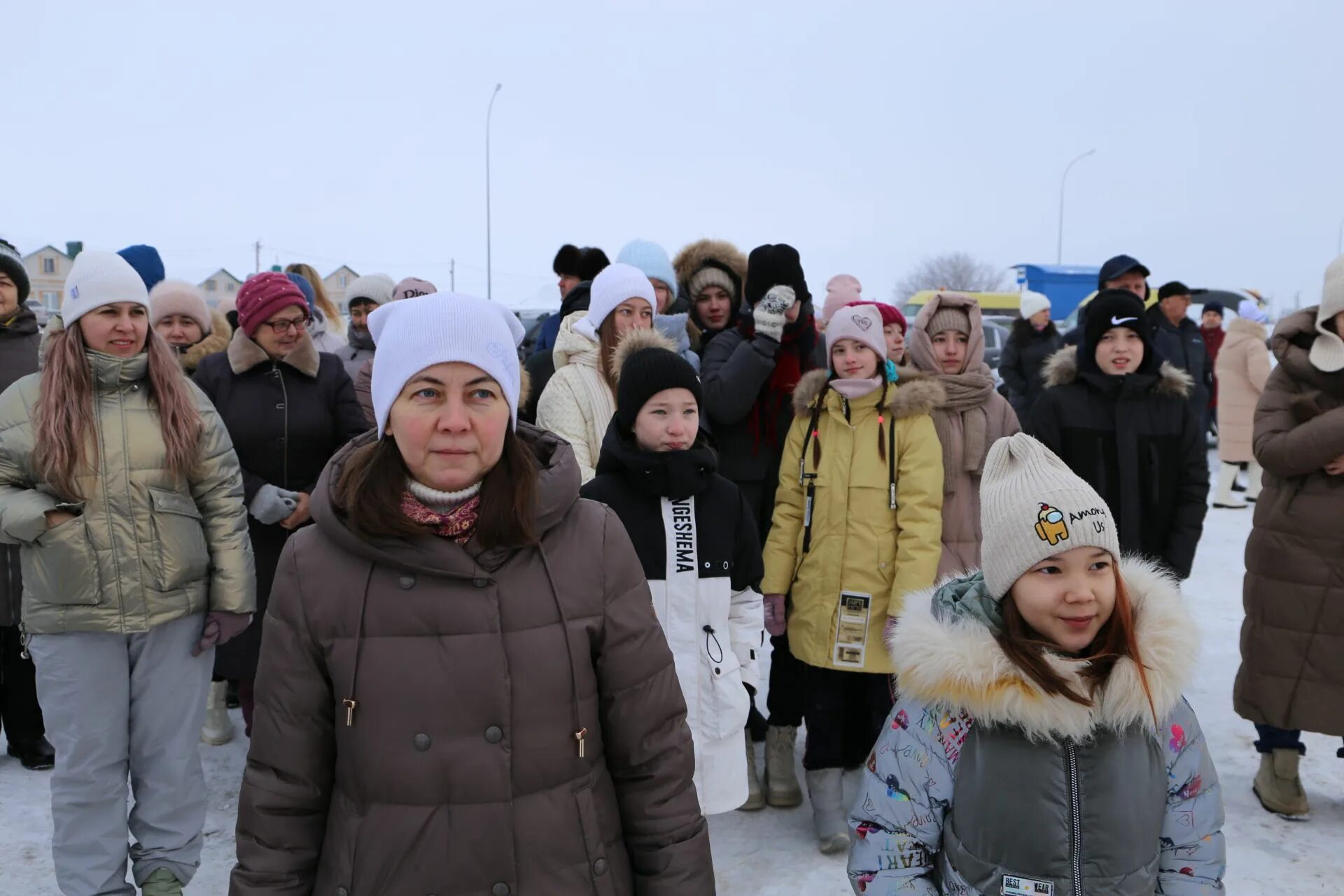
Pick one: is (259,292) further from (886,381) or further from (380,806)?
(380,806)

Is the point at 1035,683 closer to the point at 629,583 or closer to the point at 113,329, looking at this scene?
the point at 629,583

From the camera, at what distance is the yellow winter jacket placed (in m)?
3.72

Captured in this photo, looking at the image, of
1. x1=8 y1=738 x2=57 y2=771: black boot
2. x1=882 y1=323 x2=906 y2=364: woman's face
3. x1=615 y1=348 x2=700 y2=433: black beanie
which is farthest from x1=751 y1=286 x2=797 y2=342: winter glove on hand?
x1=8 y1=738 x2=57 y2=771: black boot

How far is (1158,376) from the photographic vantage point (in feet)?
14.0

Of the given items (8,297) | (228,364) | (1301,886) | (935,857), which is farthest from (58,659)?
(1301,886)

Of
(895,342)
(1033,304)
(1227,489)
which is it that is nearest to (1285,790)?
(895,342)

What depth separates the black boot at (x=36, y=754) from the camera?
4.50 meters

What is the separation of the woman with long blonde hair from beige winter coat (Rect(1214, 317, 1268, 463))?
9.15m

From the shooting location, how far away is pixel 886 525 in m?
3.75

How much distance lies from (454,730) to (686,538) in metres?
1.52

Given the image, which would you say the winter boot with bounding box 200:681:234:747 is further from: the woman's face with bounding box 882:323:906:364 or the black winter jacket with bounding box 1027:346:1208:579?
the black winter jacket with bounding box 1027:346:1208:579

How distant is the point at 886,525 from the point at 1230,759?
2.24 m

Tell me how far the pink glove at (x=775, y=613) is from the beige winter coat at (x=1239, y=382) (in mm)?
7333

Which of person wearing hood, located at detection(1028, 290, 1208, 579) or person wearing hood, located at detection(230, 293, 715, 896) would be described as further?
person wearing hood, located at detection(1028, 290, 1208, 579)
